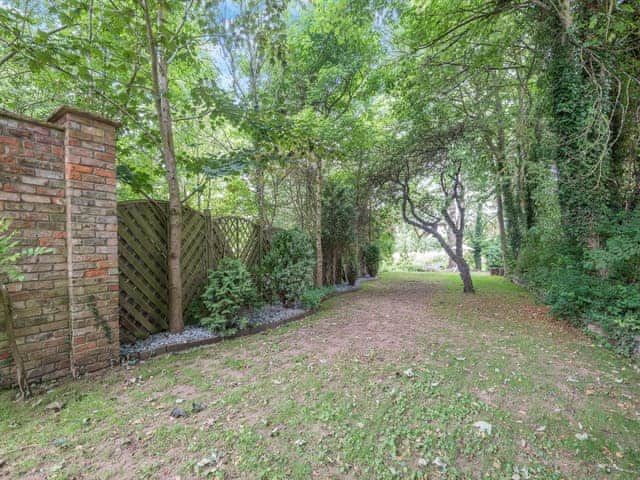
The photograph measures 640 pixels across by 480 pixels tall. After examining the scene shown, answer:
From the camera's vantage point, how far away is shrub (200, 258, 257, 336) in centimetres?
361

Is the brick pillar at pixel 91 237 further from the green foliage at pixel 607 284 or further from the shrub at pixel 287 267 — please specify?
the green foliage at pixel 607 284

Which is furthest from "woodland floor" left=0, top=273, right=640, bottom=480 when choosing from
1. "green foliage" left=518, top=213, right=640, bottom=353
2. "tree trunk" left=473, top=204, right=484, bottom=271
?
"tree trunk" left=473, top=204, right=484, bottom=271

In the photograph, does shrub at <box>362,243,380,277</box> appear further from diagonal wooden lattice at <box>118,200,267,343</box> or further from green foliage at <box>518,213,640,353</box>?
diagonal wooden lattice at <box>118,200,267,343</box>

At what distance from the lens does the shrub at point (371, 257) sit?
1057 centimetres

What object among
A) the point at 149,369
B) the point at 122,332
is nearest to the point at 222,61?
the point at 122,332

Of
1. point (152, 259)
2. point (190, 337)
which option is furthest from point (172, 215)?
point (190, 337)

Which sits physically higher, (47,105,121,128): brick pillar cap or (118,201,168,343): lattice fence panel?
(47,105,121,128): brick pillar cap

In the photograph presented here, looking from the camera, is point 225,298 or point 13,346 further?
point 225,298

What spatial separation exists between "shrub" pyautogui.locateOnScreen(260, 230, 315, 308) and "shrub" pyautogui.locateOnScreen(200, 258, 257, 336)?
3.66 ft

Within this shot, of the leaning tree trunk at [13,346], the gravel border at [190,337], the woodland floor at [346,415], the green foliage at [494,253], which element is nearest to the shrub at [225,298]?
the gravel border at [190,337]

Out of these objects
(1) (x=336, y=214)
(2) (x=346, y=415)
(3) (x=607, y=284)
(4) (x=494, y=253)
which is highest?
(1) (x=336, y=214)

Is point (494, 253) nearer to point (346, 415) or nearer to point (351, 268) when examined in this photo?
point (351, 268)

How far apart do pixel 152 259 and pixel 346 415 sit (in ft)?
9.62

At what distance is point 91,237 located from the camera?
102 inches
